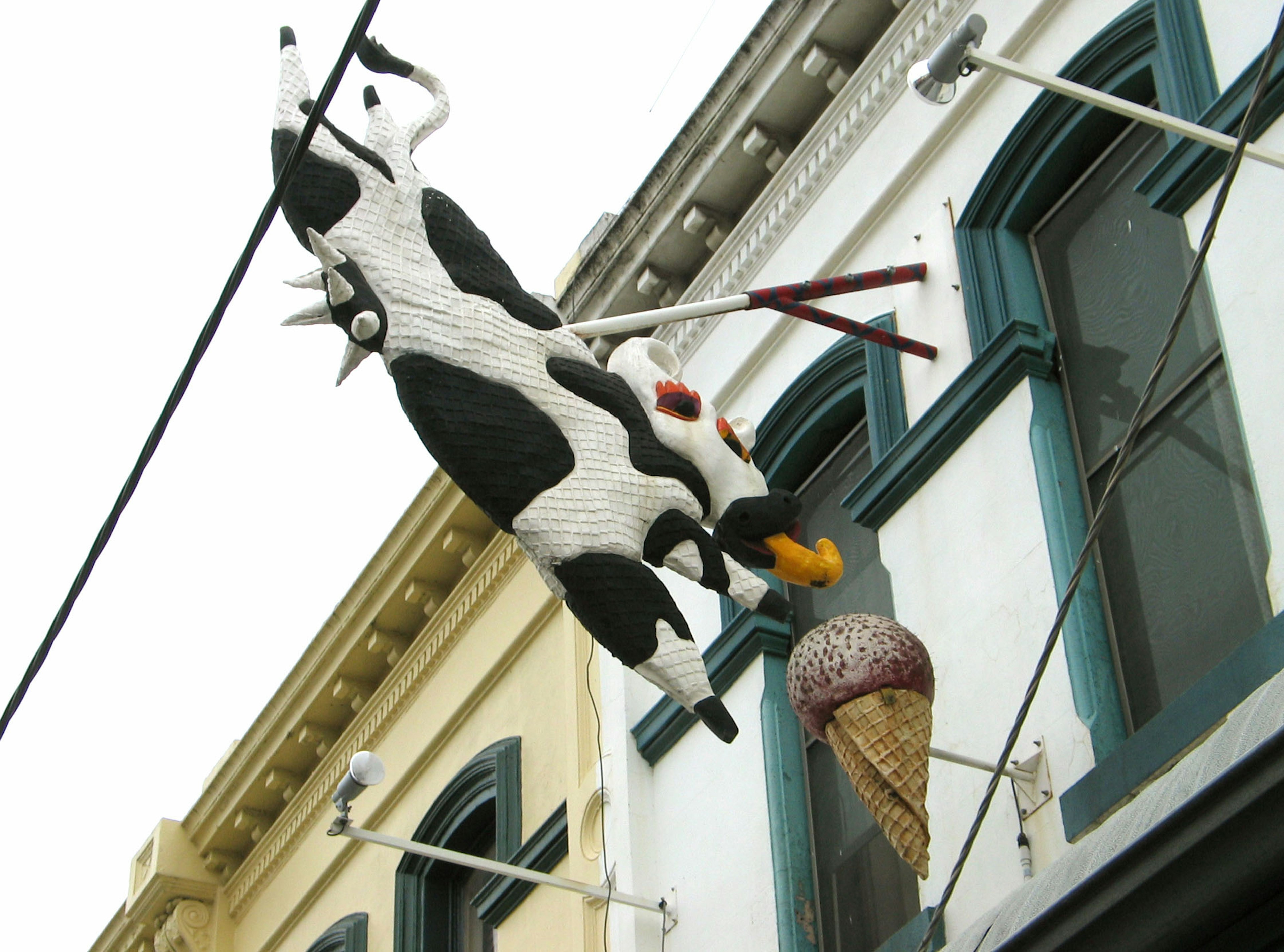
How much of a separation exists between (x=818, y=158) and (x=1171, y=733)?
5.10 metres

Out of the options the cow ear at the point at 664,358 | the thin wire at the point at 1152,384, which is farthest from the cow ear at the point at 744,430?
the thin wire at the point at 1152,384

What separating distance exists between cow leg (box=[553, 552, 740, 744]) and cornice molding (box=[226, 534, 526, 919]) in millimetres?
6198

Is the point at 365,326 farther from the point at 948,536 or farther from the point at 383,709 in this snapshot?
the point at 383,709

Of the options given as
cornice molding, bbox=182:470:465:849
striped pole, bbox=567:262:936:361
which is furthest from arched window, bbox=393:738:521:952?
striped pole, bbox=567:262:936:361

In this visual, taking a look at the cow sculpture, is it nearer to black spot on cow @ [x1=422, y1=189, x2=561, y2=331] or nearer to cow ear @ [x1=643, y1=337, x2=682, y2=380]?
black spot on cow @ [x1=422, y1=189, x2=561, y2=331]

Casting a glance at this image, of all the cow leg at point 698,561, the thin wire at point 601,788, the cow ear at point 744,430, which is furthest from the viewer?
the thin wire at point 601,788

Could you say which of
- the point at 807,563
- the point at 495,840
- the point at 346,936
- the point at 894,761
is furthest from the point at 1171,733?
the point at 346,936

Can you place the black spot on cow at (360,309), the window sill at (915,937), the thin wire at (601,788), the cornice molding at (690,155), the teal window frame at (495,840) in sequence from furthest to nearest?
1. the teal window frame at (495,840)
2. the cornice molding at (690,155)
3. the thin wire at (601,788)
4. the window sill at (915,937)
5. the black spot on cow at (360,309)

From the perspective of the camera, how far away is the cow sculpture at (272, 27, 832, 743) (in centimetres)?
661

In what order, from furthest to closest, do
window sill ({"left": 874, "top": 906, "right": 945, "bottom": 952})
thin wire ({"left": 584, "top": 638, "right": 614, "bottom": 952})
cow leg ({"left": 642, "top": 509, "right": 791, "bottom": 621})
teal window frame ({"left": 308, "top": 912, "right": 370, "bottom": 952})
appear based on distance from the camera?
teal window frame ({"left": 308, "top": 912, "right": 370, "bottom": 952}) → thin wire ({"left": 584, "top": 638, "right": 614, "bottom": 952}) → window sill ({"left": 874, "top": 906, "right": 945, "bottom": 952}) → cow leg ({"left": 642, "top": 509, "right": 791, "bottom": 621})

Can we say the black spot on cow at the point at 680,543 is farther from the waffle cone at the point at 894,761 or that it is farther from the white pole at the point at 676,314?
the white pole at the point at 676,314

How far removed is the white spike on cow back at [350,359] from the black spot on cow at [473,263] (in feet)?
1.37

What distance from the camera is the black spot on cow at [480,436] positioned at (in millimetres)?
6656

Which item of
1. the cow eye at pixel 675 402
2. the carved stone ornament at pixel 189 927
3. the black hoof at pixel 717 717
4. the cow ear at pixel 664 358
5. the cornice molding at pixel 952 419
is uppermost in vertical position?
the carved stone ornament at pixel 189 927
